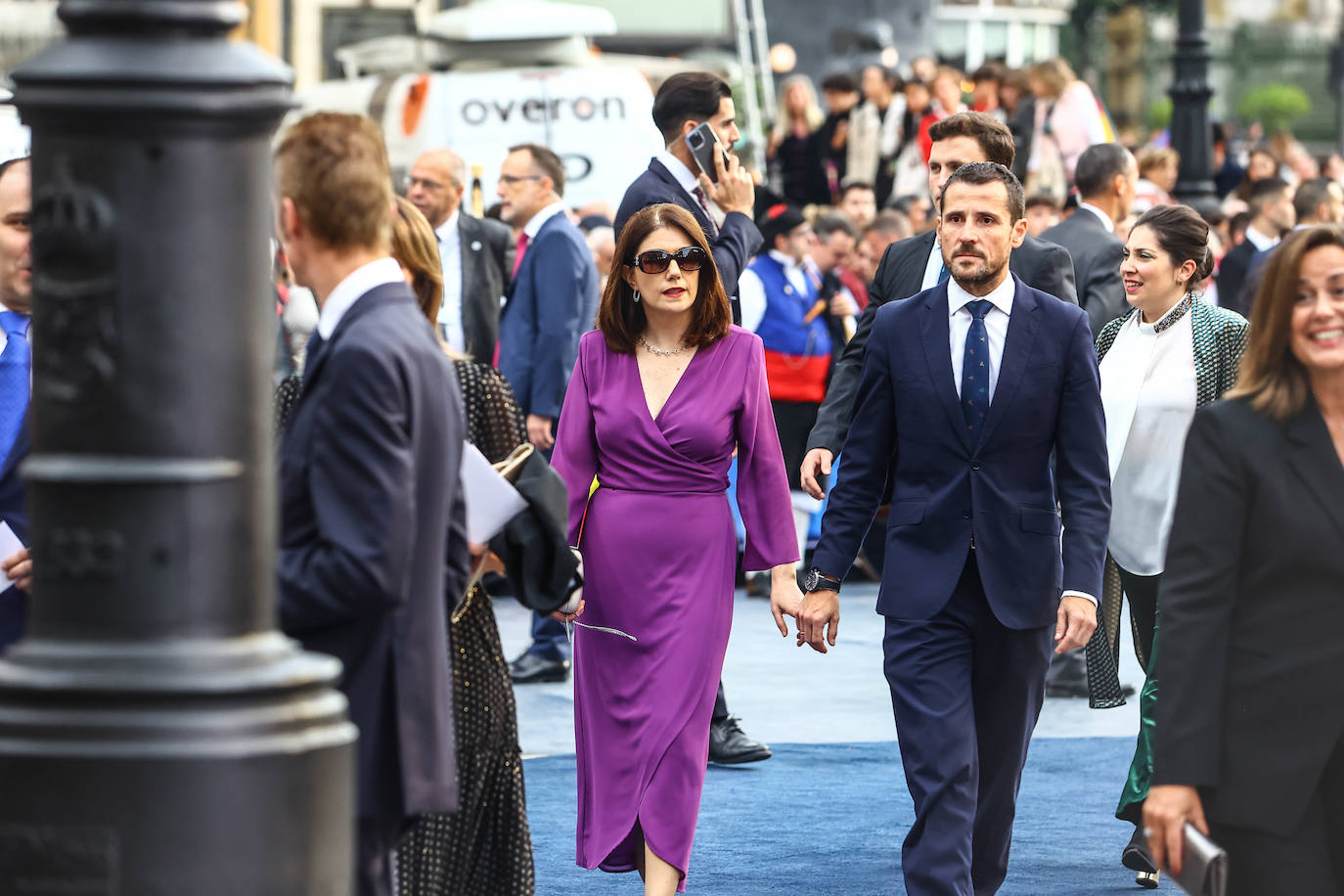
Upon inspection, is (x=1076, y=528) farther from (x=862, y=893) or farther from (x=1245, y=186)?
(x=1245, y=186)

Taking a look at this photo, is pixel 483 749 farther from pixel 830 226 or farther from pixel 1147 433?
pixel 830 226

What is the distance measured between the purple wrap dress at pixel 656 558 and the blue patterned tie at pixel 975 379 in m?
0.84

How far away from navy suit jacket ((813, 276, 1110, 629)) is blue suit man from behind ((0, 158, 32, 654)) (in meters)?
2.11

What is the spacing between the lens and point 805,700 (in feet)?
33.2

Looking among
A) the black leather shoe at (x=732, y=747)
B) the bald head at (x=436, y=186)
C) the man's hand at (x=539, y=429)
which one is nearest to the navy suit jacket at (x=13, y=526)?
the black leather shoe at (x=732, y=747)

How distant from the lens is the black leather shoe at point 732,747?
28.8 feet

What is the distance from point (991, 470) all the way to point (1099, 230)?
3856 mm

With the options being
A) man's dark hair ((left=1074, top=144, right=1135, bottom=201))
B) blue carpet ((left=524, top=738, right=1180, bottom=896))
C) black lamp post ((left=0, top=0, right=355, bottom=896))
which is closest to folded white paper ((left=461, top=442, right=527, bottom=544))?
black lamp post ((left=0, top=0, right=355, bottom=896))

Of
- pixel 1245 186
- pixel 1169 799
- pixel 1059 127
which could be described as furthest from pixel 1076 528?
pixel 1245 186

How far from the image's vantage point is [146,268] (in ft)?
11.1

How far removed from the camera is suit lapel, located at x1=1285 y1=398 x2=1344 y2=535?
4227 millimetres

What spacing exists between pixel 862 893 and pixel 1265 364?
2927 millimetres

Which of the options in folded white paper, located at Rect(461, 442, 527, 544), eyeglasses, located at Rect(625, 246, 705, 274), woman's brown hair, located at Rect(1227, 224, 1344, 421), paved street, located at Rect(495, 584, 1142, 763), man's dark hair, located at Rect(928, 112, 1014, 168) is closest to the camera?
woman's brown hair, located at Rect(1227, 224, 1344, 421)

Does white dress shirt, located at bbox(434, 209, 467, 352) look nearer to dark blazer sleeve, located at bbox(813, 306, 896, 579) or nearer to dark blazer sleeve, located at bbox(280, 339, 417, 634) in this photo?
dark blazer sleeve, located at bbox(813, 306, 896, 579)
